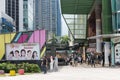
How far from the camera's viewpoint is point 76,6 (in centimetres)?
6594

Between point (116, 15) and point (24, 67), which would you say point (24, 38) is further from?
point (116, 15)

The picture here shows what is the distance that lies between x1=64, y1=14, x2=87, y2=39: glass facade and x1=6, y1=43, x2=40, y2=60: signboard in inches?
1725

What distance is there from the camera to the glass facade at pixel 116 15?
4741 cm

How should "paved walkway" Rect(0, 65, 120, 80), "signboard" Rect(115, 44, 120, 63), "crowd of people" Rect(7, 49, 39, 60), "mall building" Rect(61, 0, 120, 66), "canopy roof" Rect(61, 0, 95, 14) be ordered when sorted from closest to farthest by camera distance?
"paved walkway" Rect(0, 65, 120, 80), "crowd of people" Rect(7, 49, 39, 60), "signboard" Rect(115, 44, 120, 63), "mall building" Rect(61, 0, 120, 66), "canopy roof" Rect(61, 0, 95, 14)

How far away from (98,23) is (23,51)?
85.6ft

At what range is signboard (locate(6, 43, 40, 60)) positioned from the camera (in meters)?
36.5

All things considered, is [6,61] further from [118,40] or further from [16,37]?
[118,40]

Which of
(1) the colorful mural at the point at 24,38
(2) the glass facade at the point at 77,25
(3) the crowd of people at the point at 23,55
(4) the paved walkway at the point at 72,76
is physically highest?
(2) the glass facade at the point at 77,25

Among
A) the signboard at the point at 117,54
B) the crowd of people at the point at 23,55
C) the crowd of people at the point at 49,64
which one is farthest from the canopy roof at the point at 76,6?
the crowd of people at the point at 23,55

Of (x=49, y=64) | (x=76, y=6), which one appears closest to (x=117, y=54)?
(x=49, y=64)

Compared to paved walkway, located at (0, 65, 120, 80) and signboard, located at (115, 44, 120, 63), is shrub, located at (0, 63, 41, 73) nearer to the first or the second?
paved walkway, located at (0, 65, 120, 80)

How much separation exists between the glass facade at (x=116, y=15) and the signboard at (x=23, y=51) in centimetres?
1453

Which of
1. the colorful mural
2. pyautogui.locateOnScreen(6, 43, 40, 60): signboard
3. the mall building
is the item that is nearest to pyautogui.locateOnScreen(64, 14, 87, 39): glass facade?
the mall building

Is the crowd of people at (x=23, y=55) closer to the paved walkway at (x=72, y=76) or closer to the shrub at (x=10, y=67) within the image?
the shrub at (x=10, y=67)
